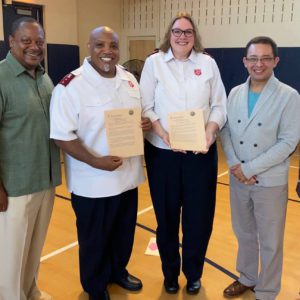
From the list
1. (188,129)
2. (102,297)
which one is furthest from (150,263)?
(188,129)

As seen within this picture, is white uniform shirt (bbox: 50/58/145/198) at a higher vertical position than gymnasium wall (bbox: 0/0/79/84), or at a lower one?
lower

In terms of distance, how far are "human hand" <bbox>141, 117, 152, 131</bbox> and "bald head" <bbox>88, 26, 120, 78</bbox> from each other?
0.37 m

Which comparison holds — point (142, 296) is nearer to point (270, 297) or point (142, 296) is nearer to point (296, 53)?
point (270, 297)

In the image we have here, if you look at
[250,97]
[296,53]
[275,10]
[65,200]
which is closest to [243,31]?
[275,10]

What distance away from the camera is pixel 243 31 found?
25.0ft

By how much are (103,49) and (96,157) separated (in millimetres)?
614

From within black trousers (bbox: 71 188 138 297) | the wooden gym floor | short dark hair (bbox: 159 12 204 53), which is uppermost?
short dark hair (bbox: 159 12 204 53)

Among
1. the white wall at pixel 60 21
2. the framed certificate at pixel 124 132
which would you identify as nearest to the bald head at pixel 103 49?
the framed certificate at pixel 124 132

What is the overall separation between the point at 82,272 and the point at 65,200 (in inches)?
85.0

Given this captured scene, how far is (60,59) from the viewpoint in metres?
7.90

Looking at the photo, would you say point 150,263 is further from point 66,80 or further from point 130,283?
point 66,80

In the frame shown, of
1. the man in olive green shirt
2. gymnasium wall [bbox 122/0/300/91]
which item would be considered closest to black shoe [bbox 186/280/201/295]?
the man in olive green shirt

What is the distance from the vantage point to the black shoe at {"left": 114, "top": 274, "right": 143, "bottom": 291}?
274 cm

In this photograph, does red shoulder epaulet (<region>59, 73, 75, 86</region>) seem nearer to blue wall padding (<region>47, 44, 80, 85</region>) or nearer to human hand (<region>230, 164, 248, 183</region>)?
human hand (<region>230, 164, 248, 183</region>)
